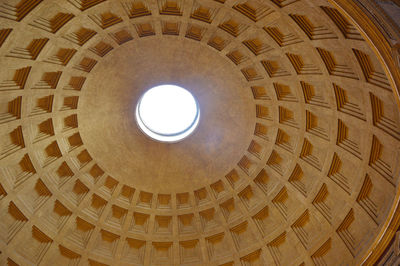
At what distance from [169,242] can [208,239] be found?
107 inches

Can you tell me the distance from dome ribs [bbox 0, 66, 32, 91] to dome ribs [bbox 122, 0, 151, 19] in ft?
20.7

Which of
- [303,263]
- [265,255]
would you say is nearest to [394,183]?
[303,263]

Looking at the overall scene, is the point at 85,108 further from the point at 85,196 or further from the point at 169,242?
the point at 169,242

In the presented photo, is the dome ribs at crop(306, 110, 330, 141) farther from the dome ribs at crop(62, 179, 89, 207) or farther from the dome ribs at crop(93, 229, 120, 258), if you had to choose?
the dome ribs at crop(62, 179, 89, 207)

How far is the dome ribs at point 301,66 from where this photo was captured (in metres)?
22.4

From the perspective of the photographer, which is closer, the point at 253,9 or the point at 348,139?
the point at 253,9

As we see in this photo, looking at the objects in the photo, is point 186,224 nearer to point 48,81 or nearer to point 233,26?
point 48,81

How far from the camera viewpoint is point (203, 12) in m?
22.6

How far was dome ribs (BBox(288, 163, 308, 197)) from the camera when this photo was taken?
25.9m

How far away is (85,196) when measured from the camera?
28.2 m

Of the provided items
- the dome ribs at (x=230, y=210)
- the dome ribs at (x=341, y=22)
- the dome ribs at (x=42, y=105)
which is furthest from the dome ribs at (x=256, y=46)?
the dome ribs at (x=42, y=105)

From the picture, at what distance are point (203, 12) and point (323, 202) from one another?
42.9 feet

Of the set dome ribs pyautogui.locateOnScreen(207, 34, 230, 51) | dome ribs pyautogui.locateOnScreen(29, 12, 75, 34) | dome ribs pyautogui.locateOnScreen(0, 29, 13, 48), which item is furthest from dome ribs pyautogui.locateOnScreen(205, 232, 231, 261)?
dome ribs pyautogui.locateOnScreen(0, 29, 13, 48)

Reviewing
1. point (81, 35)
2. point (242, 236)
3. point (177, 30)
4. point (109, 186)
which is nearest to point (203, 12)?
point (177, 30)
